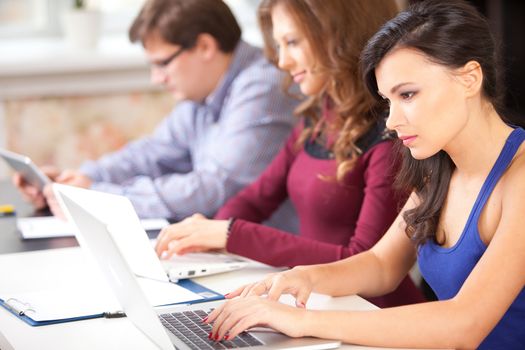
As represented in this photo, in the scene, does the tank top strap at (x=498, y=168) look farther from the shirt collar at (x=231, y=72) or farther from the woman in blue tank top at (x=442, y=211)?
the shirt collar at (x=231, y=72)

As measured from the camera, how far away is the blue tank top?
1.49m

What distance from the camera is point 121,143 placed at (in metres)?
3.60

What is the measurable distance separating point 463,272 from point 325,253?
415 mm

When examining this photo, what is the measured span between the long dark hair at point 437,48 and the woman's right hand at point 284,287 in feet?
0.75

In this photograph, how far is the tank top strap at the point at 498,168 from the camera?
4.86 feet

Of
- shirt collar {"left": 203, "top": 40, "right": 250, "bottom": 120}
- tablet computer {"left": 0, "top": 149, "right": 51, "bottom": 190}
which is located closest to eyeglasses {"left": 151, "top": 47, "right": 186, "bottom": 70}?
shirt collar {"left": 203, "top": 40, "right": 250, "bottom": 120}

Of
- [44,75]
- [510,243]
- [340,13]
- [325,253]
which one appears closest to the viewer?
[510,243]

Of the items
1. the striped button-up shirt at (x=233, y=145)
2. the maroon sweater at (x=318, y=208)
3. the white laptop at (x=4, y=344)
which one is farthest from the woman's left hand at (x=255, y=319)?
the striped button-up shirt at (x=233, y=145)

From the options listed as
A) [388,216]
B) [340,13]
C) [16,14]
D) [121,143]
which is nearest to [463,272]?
[388,216]

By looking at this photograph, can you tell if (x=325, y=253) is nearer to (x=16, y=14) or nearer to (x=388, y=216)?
(x=388, y=216)

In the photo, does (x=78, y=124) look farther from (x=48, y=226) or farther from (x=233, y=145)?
(x=48, y=226)

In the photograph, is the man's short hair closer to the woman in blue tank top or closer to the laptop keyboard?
the woman in blue tank top

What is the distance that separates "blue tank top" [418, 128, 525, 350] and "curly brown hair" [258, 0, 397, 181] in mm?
438

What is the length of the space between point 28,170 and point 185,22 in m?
0.61
